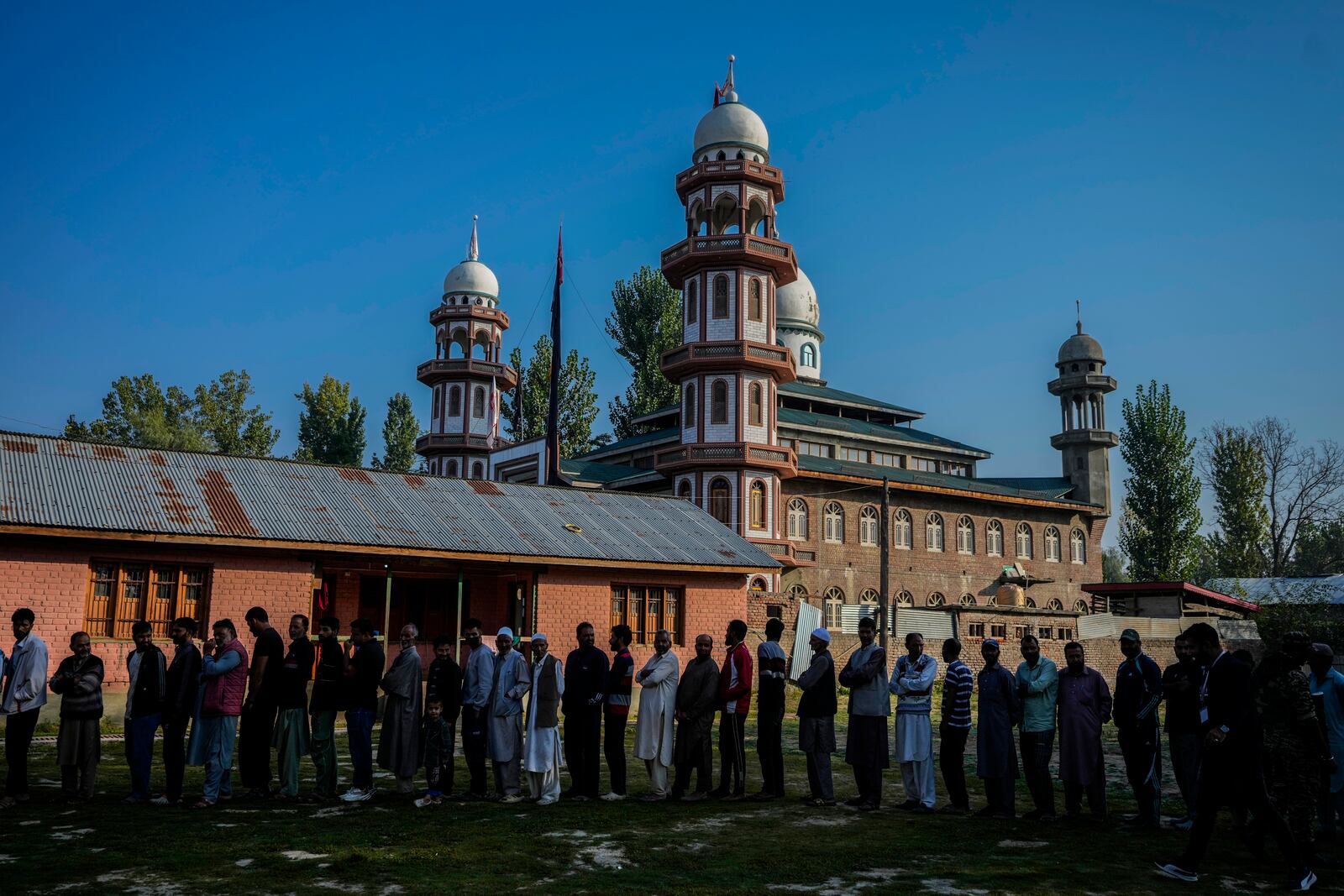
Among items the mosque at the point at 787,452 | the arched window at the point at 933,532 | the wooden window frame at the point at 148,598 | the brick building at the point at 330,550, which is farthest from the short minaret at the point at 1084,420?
the wooden window frame at the point at 148,598

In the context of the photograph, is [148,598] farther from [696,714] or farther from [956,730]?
[956,730]

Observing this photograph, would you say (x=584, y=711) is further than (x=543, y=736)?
Yes

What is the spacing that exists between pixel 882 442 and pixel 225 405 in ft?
99.5

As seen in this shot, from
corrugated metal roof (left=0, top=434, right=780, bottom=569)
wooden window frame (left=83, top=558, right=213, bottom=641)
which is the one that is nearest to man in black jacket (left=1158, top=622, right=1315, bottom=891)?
corrugated metal roof (left=0, top=434, right=780, bottom=569)

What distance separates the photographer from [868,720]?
37.0ft

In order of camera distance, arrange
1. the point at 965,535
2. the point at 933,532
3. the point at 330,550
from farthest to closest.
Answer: the point at 965,535 → the point at 933,532 → the point at 330,550

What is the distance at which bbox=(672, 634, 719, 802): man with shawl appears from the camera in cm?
1155

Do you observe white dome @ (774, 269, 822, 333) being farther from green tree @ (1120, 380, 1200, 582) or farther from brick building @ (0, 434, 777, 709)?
brick building @ (0, 434, 777, 709)

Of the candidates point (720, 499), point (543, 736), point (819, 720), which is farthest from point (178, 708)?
point (720, 499)

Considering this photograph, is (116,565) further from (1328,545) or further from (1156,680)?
(1328,545)

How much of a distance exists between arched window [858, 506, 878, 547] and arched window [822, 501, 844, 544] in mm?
1003

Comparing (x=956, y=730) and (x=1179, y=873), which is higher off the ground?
(x=956, y=730)

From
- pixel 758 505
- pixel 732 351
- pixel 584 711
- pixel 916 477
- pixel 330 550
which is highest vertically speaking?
pixel 732 351

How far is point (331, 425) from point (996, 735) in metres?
53.7
